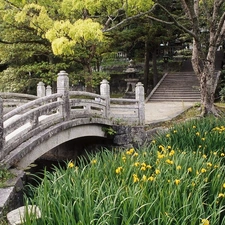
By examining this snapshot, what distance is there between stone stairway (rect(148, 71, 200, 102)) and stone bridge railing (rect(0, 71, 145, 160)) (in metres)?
7.16

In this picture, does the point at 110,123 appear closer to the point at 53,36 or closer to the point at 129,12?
the point at 53,36

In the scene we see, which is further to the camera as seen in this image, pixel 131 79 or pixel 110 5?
pixel 131 79

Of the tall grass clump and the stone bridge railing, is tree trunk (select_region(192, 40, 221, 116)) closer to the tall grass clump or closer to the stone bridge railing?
the stone bridge railing

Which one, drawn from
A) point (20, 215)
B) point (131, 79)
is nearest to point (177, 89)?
point (131, 79)

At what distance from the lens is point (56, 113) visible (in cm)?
761

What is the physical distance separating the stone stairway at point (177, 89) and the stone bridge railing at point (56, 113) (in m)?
7.16

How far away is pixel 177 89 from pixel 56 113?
1208cm

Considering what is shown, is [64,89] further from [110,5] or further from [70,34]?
[110,5]

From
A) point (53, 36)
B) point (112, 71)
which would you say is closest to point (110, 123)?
point (53, 36)

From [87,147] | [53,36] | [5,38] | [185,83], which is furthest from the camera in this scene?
[185,83]

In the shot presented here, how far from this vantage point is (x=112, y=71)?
2386 cm

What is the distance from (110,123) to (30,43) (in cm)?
517

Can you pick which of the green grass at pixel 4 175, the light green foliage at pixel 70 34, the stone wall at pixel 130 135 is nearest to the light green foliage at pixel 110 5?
the light green foliage at pixel 70 34

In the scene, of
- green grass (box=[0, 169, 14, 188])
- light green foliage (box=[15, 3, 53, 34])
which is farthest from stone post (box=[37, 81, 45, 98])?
green grass (box=[0, 169, 14, 188])
